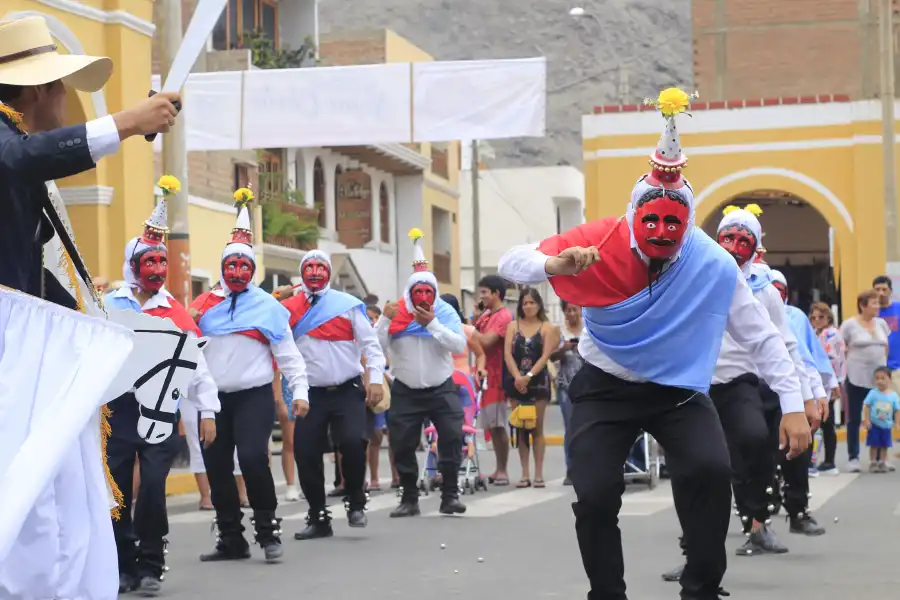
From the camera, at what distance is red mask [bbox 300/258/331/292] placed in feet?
42.1

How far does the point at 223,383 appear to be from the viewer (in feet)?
35.7

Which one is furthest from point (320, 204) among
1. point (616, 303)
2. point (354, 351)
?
point (616, 303)

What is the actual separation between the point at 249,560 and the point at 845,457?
1130cm

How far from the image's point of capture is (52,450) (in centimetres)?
502

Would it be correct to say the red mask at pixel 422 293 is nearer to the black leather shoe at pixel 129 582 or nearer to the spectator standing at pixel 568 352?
the spectator standing at pixel 568 352

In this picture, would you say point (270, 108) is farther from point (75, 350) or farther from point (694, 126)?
point (75, 350)

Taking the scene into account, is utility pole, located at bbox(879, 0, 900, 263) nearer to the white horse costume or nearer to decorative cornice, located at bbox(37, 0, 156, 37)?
decorative cornice, located at bbox(37, 0, 156, 37)

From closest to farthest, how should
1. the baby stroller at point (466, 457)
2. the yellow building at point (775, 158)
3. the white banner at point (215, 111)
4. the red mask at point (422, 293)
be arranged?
1. the red mask at point (422, 293)
2. the baby stroller at point (466, 457)
3. the white banner at point (215, 111)
4. the yellow building at point (775, 158)

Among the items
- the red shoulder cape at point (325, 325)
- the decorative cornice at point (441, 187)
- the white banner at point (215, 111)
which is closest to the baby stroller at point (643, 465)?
the red shoulder cape at point (325, 325)

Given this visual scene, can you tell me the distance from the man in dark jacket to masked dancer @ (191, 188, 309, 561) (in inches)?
204

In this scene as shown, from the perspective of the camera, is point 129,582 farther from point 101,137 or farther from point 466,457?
point 466,457

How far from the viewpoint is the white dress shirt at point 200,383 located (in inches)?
395

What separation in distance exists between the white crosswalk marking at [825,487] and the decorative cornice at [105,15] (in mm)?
9049

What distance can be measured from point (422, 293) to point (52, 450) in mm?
9520
